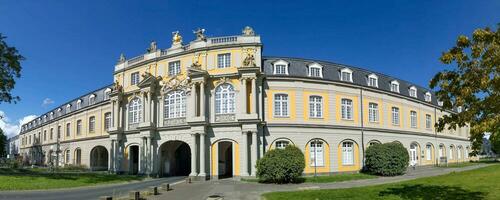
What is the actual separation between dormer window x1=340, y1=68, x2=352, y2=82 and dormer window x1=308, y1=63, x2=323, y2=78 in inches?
106

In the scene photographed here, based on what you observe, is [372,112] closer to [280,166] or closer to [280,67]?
[280,67]

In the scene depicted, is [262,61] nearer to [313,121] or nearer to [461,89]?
[313,121]

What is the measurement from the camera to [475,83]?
33.3 feet

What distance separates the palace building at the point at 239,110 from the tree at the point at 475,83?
1898 centimetres

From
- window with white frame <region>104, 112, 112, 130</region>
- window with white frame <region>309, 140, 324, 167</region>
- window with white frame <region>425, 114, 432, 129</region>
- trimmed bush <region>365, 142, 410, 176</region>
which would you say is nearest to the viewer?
trimmed bush <region>365, 142, 410, 176</region>

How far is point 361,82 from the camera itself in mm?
36625

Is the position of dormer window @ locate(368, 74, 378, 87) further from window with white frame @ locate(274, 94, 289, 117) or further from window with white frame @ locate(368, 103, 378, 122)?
window with white frame @ locate(274, 94, 289, 117)

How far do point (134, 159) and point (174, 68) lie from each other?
11.4 m

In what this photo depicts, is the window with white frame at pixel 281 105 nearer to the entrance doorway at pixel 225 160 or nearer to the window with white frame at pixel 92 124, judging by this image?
the entrance doorway at pixel 225 160

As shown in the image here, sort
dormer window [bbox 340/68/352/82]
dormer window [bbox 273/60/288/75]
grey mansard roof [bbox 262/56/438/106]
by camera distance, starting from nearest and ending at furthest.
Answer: dormer window [bbox 273/60/288/75]
grey mansard roof [bbox 262/56/438/106]
dormer window [bbox 340/68/352/82]

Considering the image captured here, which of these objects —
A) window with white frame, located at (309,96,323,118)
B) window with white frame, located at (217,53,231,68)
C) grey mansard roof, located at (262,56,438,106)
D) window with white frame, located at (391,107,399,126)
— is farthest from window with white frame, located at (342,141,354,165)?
window with white frame, located at (217,53,231,68)

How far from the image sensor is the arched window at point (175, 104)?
32.5m

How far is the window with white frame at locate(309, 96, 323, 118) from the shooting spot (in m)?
32.1

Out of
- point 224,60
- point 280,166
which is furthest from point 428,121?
point 280,166
